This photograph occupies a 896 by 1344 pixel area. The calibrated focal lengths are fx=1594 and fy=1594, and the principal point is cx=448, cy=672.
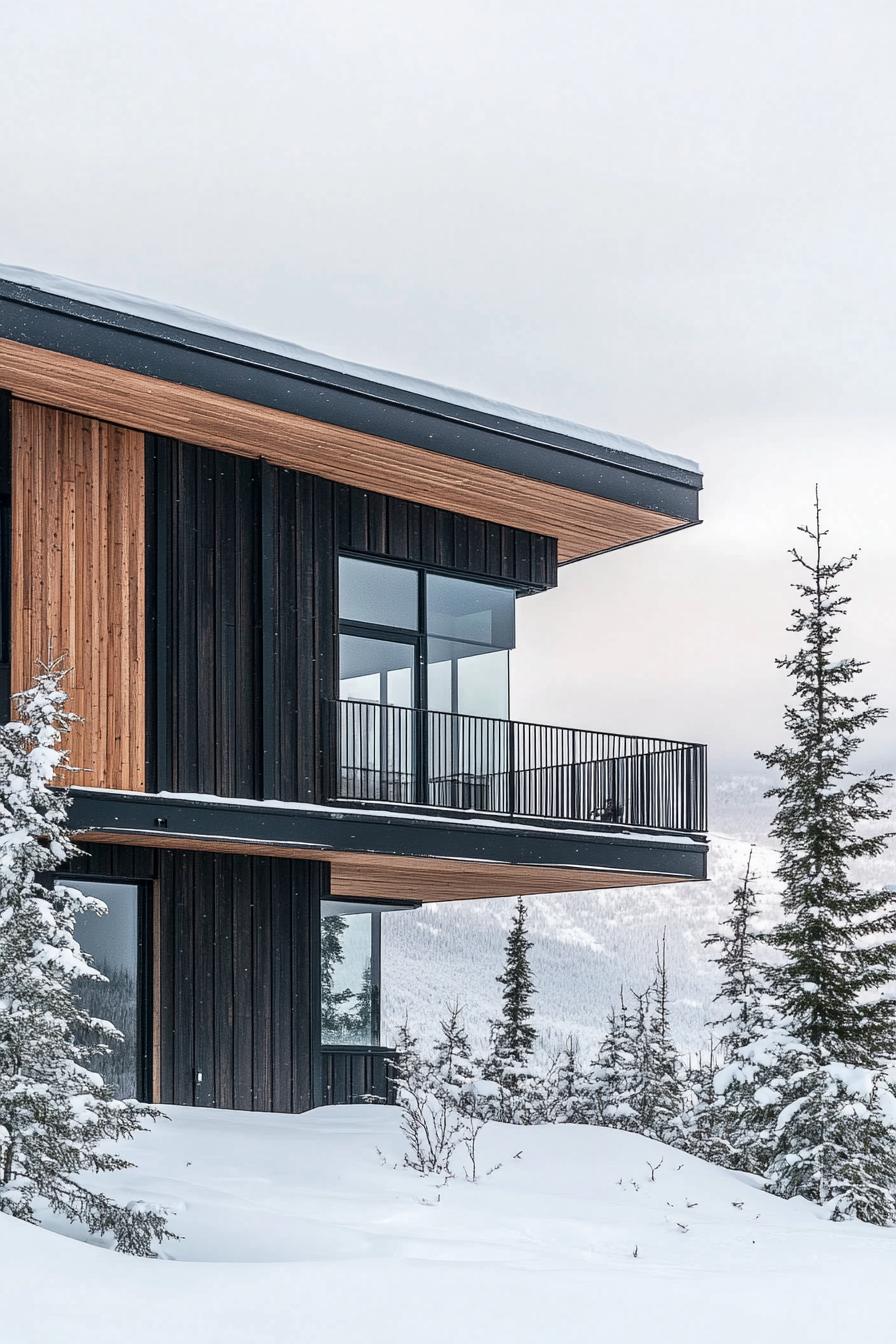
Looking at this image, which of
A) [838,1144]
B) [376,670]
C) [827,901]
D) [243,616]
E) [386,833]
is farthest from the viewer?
[827,901]

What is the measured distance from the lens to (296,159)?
102ft

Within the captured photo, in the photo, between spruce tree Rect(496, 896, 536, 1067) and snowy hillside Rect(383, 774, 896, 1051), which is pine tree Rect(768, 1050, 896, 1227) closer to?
snowy hillside Rect(383, 774, 896, 1051)

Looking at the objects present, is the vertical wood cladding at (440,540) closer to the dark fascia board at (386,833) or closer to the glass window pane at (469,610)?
the glass window pane at (469,610)

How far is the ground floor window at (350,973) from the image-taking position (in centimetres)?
2097

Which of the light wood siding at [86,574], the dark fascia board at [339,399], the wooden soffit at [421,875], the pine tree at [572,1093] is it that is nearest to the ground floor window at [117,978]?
the wooden soffit at [421,875]

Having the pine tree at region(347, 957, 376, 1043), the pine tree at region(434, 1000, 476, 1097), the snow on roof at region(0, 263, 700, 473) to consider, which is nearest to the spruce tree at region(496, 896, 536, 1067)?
the pine tree at region(434, 1000, 476, 1097)

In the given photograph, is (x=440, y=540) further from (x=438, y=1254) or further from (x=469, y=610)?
(x=438, y=1254)

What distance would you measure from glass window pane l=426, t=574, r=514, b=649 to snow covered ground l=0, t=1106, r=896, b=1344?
225 inches

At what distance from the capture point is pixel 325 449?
52.0 ft

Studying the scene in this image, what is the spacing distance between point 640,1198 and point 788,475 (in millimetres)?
20272

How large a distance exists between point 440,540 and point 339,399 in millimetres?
3037

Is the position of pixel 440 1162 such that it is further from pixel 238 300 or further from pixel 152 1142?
pixel 238 300

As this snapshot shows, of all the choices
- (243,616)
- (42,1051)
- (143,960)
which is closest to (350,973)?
(143,960)

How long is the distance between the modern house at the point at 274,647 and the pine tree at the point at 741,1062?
230 centimetres
